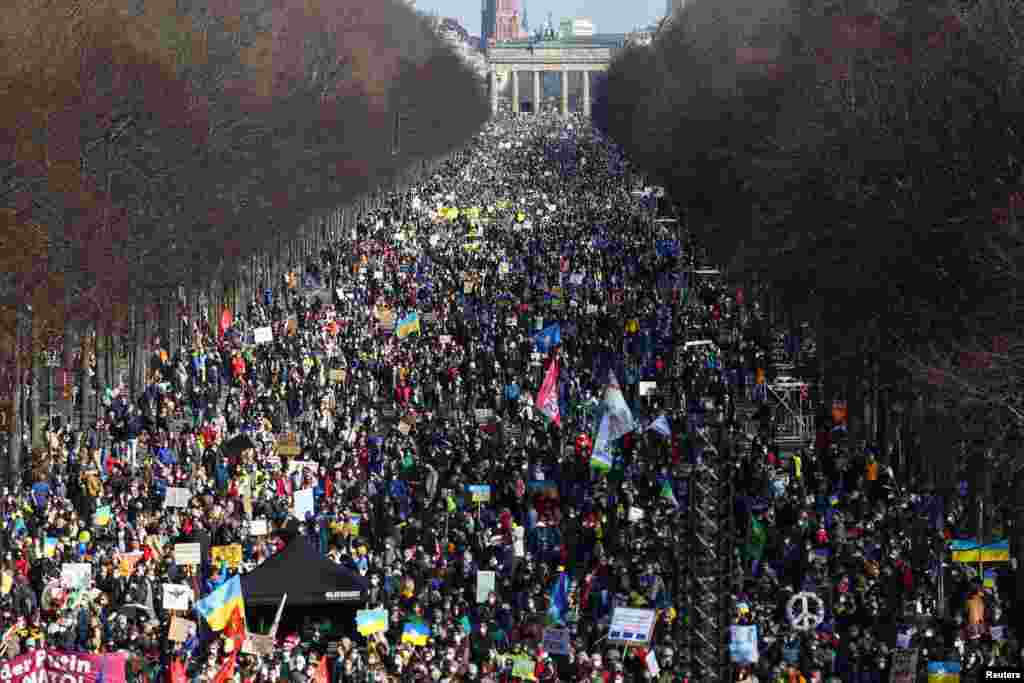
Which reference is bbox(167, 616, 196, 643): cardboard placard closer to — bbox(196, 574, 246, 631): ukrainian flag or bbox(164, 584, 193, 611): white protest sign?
bbox(196, 574, 246, 631): ukrainian flag

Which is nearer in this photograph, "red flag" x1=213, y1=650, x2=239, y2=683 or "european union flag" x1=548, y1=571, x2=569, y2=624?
"red flag" x1=213, y1=650, x2=239, y2=683

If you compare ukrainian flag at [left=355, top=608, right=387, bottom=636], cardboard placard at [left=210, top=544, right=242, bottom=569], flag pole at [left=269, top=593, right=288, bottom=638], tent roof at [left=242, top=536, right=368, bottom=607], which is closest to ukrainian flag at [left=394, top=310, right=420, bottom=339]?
cardboard placard at [left=210, top=544, right=242, bottom=569]

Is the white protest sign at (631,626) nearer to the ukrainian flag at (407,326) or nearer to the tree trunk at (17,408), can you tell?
the tree trunk at (17,408)

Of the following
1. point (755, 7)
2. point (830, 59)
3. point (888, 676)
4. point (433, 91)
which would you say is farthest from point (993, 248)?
point (433, 91)

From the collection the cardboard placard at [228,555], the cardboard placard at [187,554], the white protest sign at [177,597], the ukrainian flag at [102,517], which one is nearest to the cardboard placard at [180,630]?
the white protest sign at [177,597]

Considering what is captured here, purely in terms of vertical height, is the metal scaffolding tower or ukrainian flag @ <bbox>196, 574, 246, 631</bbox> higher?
the metal scaffolding tower

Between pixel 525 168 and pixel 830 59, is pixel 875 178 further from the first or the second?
pixel 525 168
